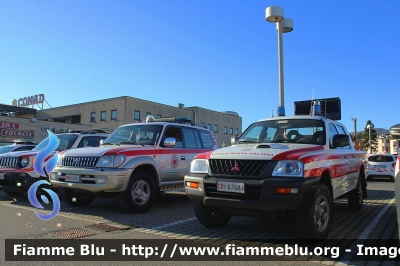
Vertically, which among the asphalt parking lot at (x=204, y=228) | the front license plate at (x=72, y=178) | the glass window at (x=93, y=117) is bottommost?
the asphalt parking lot at (x=204, y=228)

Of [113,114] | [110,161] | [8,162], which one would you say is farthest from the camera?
[113,114]

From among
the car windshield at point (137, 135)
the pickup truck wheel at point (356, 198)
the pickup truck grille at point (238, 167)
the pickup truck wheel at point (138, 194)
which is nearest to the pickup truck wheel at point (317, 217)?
the pickup truck grille at point (238, 167)

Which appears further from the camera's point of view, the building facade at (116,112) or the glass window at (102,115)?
the glass window at (102,115)

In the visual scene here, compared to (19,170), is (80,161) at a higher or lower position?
higher

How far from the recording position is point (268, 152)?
4.82m

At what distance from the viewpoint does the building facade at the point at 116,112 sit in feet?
137

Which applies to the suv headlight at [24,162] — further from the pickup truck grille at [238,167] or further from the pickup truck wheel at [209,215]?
the pickup truck grille at [238,167]

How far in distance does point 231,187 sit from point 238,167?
30 centimetres

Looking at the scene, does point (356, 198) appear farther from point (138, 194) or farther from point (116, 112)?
point (116, 112)

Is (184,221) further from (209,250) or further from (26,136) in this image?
(26,136)

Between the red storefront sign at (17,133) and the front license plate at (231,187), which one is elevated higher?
the red storefront sign at (17,133)

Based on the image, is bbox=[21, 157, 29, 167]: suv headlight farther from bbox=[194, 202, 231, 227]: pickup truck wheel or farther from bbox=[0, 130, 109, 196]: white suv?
bbox=[194, 202, 231, 227]: pickup truck wheel

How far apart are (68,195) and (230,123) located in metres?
53.0

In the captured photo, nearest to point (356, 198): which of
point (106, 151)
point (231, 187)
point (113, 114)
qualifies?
point (231, 187)
